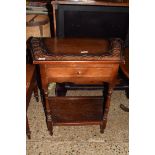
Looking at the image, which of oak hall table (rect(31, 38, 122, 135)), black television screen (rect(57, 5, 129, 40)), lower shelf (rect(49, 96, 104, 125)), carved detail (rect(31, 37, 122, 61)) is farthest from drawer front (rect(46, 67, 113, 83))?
black television screen (rect(57, 5, 129, 40))

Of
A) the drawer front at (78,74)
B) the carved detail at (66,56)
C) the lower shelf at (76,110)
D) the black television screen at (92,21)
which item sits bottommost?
the lower shelf at (76,110)

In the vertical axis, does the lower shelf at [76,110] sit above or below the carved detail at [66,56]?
below

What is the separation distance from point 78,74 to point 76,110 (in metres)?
0.59

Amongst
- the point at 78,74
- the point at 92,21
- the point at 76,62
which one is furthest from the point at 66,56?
the point at 92,21

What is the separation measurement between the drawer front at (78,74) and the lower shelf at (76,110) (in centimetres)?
45

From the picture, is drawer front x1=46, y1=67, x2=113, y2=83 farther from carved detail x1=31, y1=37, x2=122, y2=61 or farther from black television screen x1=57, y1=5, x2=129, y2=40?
black television screen x1=57, y1=5, x2=129, y2=40

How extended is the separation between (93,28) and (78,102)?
30.9 inches

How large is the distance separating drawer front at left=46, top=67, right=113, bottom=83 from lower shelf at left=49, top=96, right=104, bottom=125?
1.47ft

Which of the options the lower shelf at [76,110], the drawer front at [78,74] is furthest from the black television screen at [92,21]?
the drawer front at [78,74]

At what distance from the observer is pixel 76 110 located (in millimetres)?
2295

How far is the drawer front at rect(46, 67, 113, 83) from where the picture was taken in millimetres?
1783

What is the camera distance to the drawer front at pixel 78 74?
70.2 inches

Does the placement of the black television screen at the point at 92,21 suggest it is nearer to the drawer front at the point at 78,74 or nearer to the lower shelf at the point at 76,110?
the lower shelf at the point at 76,110

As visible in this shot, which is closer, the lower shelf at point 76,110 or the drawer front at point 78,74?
the drawer front at point 78,74
